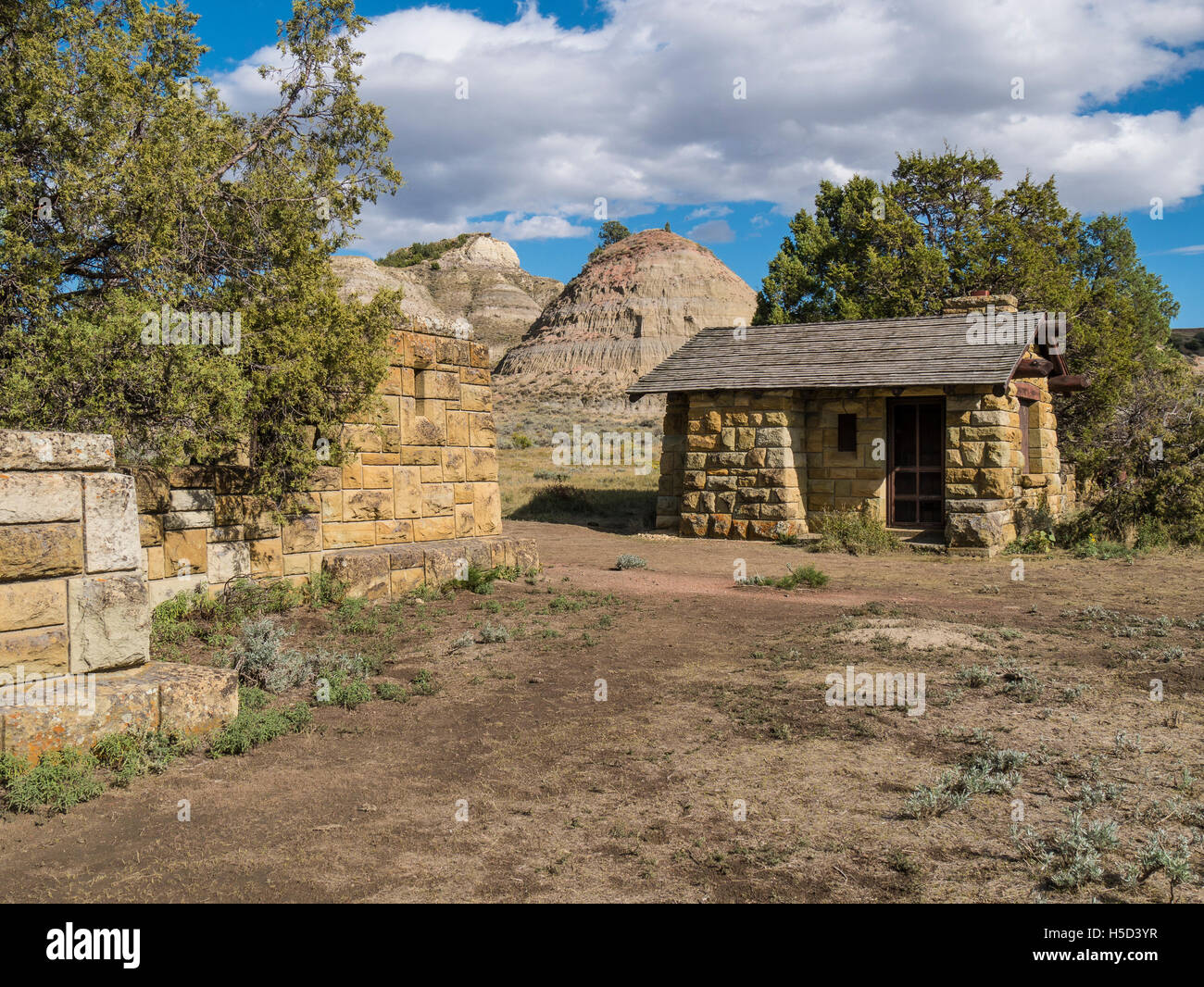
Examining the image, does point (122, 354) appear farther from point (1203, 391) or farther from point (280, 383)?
point (1203, 391)

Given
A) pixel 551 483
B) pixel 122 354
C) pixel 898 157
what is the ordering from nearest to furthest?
1. pixel 122 354
2. pixel 551 483
3. pixel 898 157

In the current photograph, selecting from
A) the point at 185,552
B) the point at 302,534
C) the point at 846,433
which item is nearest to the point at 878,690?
the point at 302,534

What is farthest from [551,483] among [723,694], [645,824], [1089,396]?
[645,824]

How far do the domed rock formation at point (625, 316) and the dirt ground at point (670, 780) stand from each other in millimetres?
50956

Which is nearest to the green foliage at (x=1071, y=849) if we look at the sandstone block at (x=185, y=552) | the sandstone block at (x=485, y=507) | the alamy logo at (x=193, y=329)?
the sandstone block at (x=185, y=552)

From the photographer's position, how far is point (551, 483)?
2598 centimetres

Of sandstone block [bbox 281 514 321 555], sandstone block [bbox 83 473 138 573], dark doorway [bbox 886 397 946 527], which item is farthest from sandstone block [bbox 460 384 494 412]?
dark doorway [bbox 886 397 946 527]

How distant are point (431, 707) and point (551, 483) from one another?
64.2 ft

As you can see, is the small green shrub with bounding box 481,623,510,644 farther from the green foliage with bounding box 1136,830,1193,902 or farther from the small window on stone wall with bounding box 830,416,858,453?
the small window on stone wall with bounding box 830,416,858,453

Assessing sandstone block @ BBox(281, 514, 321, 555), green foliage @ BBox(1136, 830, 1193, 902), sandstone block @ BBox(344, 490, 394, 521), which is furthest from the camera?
sandstone block @ BBox(344, 490, 394, 521)

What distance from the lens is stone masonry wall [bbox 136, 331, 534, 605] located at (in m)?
8.12

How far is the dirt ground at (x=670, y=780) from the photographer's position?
3.86m

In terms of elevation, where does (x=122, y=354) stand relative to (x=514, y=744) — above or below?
above
